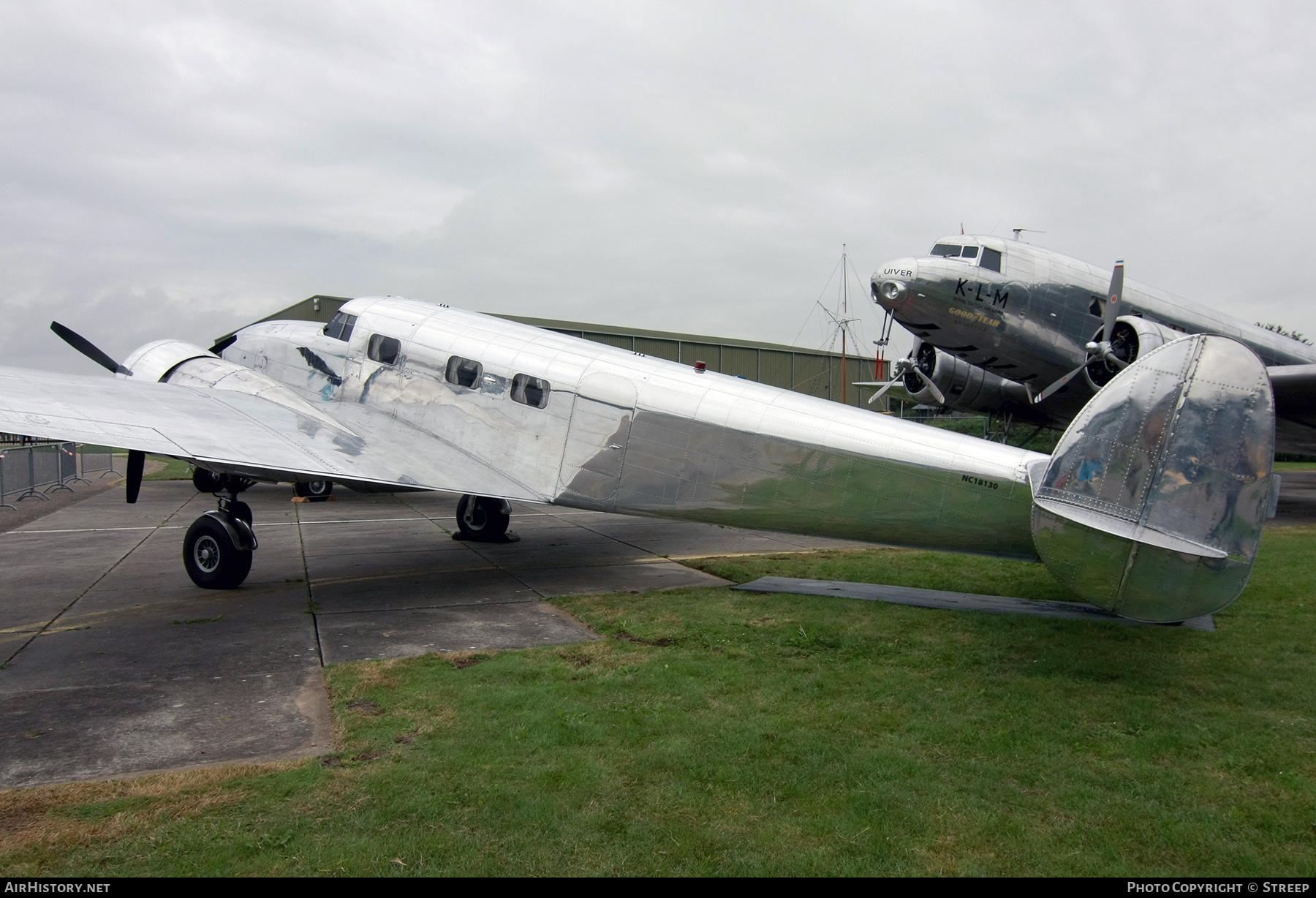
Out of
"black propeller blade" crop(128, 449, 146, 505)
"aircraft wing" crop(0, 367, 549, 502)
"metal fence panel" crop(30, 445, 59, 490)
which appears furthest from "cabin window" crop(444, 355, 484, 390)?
"metal fence panel" crop(30, 445, 59, 490)

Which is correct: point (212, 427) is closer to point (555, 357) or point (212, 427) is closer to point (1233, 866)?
point (555, 357)

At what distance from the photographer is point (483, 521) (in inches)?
532

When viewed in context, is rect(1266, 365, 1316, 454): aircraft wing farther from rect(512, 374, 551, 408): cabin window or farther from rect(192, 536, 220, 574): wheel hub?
rect(192, 536, 220, 574): wheel hub

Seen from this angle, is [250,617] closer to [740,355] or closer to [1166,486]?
[1166,486]

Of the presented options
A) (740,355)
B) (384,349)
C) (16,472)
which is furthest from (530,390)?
(740,355)

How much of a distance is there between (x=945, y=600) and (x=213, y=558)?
8942 millimetres

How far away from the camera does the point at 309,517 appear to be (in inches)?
675

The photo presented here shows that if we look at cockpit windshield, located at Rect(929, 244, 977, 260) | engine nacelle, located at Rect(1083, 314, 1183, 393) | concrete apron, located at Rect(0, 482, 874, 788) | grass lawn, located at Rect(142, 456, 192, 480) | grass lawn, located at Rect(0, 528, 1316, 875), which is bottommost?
grass lawn, located at Rect(142, 456, 192, 480)

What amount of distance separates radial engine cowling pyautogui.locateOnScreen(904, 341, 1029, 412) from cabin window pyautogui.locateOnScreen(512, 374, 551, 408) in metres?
15.2

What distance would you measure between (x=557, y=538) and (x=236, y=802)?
10.2 meters

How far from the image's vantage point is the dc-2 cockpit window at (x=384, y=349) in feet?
36.8

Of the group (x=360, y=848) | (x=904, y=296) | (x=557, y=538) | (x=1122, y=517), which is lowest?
(x=557, y=538)

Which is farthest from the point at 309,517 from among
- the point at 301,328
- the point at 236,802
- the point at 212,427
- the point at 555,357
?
the point at 236,802

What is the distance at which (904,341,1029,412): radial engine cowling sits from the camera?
22188 mm
